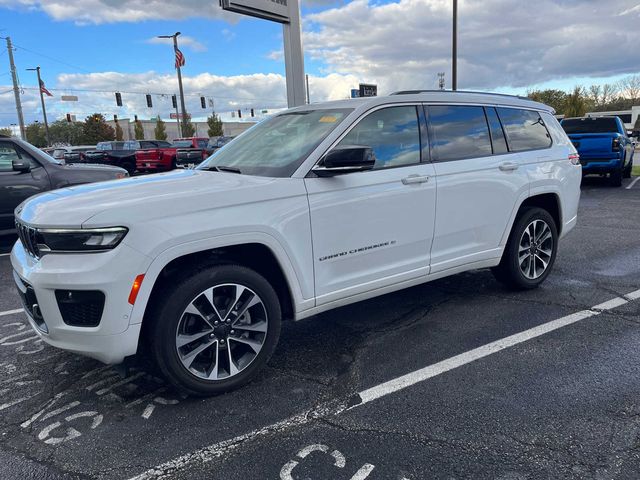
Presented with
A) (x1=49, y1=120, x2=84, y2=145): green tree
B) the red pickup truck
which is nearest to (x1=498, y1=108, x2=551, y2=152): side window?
the red pickup truck

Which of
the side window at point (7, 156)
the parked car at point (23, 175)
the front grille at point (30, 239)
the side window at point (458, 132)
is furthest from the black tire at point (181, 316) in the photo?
the side window at point (7, 156)

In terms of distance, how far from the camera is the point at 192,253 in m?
2.99

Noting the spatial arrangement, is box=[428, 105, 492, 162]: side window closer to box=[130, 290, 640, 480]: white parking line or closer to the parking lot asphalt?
the parking lot asphalt

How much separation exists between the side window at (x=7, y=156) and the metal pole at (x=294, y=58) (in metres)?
6.20

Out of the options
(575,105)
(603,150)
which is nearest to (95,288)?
(603,150)

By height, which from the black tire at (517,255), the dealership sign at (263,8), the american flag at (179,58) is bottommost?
the black tire at (517,255)

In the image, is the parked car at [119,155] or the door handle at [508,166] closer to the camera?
the door handle at [508,166]

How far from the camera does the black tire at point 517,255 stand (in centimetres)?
480

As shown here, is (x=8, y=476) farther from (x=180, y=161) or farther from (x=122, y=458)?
(x=180, y=161)

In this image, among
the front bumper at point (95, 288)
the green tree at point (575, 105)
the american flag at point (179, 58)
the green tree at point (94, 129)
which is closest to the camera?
the front bumper at point (95, 288)

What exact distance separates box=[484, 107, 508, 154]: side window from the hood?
2.27 meters

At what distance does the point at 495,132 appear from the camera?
4.64 metres

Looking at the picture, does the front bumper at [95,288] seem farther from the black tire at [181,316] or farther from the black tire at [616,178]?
the black tire at [616,178]

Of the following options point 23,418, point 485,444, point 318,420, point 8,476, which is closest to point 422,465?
point 485,444
